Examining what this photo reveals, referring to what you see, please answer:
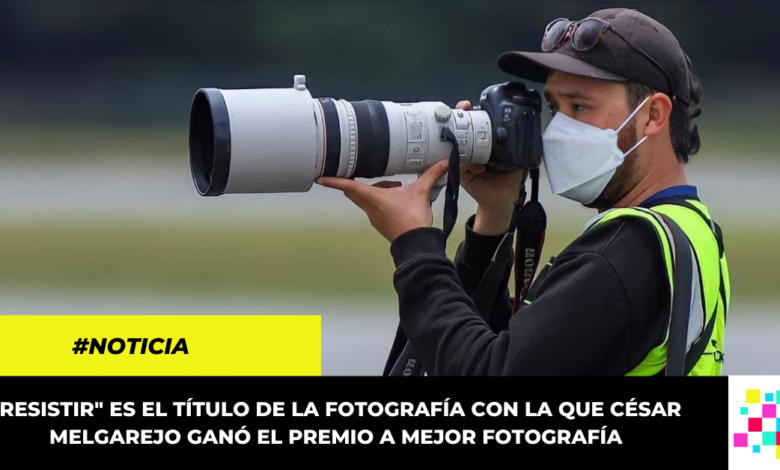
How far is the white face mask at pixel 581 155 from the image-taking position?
1.86 metres

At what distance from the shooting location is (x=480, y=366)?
167 cm

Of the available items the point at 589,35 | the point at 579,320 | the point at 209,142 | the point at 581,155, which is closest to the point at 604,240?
the point at 579,320

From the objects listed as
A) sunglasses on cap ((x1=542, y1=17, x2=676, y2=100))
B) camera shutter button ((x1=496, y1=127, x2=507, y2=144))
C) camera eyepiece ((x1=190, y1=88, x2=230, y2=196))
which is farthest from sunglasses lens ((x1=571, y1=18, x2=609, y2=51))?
camera eyepiece ((x1=190, y1=88, x2=230, y2=196))

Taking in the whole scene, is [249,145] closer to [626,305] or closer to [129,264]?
[626,305]

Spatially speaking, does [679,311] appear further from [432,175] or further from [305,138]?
[305,138]

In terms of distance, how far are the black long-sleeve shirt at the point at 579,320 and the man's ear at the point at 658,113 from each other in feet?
0.89

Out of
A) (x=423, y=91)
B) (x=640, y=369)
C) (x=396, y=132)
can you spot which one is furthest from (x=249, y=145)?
(x=423, y=91)

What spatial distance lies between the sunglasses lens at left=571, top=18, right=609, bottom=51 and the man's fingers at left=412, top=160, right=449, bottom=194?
0.35 m

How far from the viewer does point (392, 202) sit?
1.88 m

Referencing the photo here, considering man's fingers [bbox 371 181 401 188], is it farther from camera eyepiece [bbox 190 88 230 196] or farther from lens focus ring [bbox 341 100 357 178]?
camera eyepiece [bbox 190 88 230 196]

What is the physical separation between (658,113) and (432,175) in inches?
17.3

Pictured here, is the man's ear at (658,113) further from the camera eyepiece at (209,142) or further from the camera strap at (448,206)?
the camera eyepiece at (209,142)

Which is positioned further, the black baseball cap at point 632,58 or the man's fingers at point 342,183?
the man's fingers at point 342,183

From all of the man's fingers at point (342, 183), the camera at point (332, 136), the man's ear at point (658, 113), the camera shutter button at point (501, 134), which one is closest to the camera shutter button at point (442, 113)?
the camera at point (332, 136)
